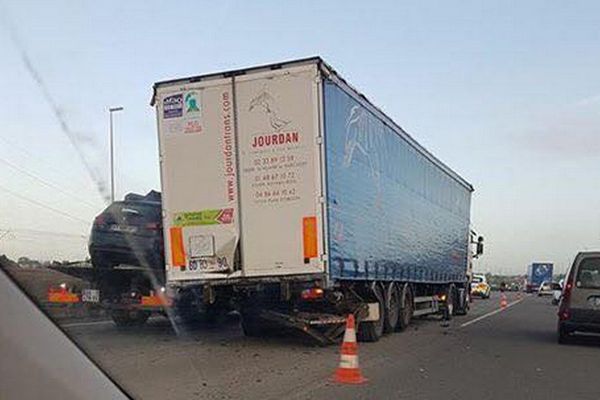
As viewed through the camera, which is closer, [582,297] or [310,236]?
[310,236]

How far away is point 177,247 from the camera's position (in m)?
11.4

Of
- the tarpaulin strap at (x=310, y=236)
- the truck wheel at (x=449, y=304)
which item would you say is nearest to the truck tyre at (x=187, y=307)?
the tarpaulin strap at (x=310, y=236)

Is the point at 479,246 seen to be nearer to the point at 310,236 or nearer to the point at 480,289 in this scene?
the point at 310,236

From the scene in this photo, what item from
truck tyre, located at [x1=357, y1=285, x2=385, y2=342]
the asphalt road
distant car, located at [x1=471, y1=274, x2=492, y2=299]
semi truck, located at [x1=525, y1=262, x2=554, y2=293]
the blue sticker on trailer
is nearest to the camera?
the asphalt road

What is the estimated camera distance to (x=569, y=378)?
9.28 meters

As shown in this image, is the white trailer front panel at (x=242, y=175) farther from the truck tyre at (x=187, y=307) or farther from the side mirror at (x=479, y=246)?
the side mirror at (x=479, y=246)

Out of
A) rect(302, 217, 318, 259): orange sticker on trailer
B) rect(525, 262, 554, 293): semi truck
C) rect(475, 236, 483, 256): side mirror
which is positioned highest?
rect(302, 217, 318, 259): orange sticker on trailer

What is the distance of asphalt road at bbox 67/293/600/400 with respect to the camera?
7.69 m

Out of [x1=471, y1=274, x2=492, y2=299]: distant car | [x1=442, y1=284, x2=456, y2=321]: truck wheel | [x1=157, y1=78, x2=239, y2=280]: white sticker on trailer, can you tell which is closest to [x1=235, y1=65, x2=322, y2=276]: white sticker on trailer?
[x1=157, y1=78, x2=239, y2=280]: white sticker on trailer

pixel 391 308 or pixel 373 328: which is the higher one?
pixel 391 308

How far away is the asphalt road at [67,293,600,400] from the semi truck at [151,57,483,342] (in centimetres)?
71

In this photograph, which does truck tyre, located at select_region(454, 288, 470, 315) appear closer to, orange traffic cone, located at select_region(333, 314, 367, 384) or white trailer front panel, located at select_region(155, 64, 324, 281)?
white trailer front panel, located at select_region(155, 64, 324, 281)

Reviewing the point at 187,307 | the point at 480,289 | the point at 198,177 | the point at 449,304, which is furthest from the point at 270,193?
the point at 480,289

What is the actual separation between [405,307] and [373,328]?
9.57 ft
